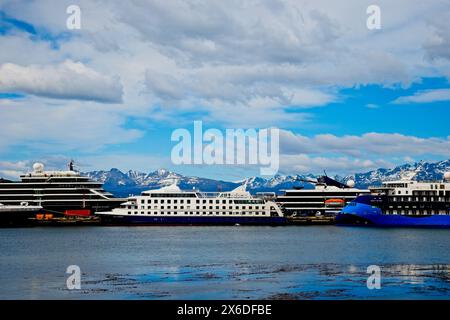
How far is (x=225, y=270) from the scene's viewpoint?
42344 millimetres

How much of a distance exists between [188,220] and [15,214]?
32000 mm

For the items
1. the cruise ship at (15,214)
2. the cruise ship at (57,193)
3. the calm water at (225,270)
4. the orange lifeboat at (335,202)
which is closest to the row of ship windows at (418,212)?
the orange lifeboat at (335,202)

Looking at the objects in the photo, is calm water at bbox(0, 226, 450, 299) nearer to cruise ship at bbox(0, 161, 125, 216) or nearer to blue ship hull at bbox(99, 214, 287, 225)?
blue ship hull at bbox(99, 214, 287, 225)

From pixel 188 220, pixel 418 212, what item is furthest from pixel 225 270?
pixel 418 212

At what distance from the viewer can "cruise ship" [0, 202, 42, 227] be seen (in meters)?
111

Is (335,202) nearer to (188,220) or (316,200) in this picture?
(316,200)

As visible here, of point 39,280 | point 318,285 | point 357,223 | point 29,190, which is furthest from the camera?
point 29,190

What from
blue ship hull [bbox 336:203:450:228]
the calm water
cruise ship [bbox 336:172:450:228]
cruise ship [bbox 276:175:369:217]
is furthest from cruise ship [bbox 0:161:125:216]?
the calm water

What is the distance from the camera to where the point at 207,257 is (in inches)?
2029

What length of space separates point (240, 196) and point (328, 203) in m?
21.5

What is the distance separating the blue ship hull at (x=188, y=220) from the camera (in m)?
107

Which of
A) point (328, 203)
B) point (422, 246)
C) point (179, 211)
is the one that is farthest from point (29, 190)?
point (422, 246)

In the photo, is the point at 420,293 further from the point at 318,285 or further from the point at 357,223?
the point at 357,223

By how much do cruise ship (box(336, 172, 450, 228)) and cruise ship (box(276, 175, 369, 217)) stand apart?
50.0 ft
